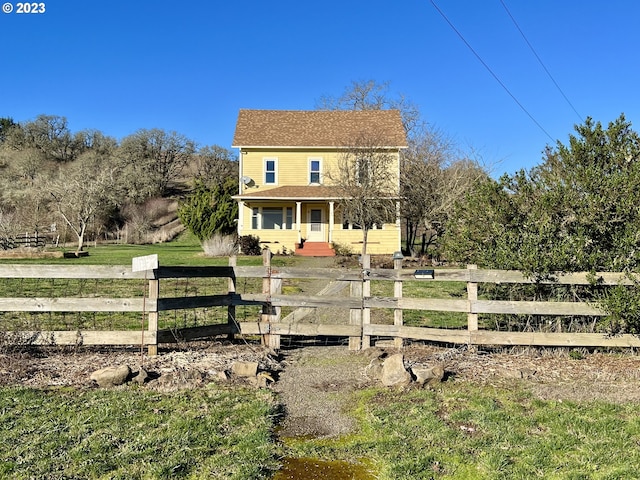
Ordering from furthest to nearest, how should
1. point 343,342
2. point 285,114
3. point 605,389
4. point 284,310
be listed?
point 285,114 → point 284,310 → point 343,342 → point 605,389

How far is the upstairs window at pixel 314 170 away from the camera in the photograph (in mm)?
29953

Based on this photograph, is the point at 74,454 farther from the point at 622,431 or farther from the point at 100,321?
the point at 100,321

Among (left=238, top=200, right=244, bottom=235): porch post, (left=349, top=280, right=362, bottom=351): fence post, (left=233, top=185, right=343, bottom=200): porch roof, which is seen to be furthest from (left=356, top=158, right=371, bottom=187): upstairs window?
(left=349, top=280, right=362, bottom=351): fence post

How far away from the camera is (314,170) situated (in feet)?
98.5

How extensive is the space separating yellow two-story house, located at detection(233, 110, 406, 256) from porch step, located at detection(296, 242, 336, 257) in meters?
0.01

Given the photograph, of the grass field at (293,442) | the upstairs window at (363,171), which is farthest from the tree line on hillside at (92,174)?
the grass field at (293,442)

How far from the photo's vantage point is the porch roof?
27.9 meters

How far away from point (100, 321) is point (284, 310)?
12.5ft

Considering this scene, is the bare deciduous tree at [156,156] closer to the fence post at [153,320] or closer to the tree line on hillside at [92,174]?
the tree line on hillside at [92,174]

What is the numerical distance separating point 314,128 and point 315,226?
6018mm

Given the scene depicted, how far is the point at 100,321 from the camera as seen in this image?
9961 mm

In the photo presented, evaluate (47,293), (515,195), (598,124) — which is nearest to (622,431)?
(515,195)

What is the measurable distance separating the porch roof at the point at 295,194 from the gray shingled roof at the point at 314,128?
2.48 m

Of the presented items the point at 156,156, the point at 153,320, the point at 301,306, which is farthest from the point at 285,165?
the point at 156,156
